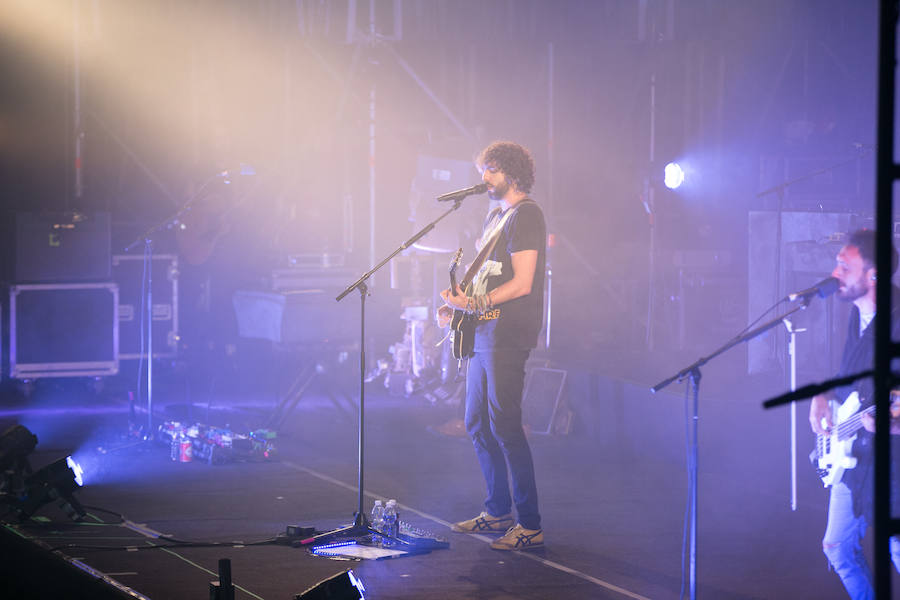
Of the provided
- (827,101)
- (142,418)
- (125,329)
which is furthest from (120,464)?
(827,101)

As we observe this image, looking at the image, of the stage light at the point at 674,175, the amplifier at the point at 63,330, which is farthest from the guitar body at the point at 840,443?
the amplifier at the point at 63,330

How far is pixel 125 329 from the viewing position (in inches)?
401

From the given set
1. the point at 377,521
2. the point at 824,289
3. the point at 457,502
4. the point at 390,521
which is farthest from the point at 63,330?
the point at 824,289

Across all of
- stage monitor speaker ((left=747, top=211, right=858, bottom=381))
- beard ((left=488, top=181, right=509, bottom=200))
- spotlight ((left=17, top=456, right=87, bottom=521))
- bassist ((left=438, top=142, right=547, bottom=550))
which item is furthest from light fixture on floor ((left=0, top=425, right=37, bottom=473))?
stage monitor speaker ((left=747, top=211, right=858, bottom=381))

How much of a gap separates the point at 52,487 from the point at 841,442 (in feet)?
12.6

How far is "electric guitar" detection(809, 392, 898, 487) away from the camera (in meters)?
3.54

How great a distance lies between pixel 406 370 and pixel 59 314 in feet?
11.5

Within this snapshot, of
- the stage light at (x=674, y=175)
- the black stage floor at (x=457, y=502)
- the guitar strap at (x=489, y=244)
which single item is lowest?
the black stage floor at (x=457, y=502)

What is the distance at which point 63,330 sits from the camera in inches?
380

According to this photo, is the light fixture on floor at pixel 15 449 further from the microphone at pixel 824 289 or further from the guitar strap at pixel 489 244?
the microphone at pixel 824 289

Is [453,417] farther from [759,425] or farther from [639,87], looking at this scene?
[639,87]

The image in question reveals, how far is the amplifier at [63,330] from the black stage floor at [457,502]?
57 centimetres

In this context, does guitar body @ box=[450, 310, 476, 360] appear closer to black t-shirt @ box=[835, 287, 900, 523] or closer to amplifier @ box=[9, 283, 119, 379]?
black t-shirt @ box=[835, 287, 900, 523]

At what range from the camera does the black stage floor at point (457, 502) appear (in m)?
4.45
